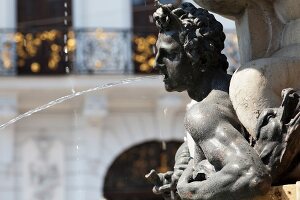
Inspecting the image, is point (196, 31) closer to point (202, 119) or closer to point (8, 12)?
point (202, 119)

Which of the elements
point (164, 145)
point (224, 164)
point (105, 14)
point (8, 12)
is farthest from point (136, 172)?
point (224, 164)

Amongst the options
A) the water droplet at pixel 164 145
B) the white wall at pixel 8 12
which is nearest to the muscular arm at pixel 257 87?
the water droplet at pixel 164 145

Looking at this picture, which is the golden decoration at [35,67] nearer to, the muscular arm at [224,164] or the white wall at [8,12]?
the white wall at [8,12]

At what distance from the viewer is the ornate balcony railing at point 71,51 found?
719 inches

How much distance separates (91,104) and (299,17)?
14745 mm

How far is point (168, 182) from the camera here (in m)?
3.59

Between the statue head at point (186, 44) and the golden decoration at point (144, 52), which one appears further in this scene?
the golden decoration at point (144, 52)

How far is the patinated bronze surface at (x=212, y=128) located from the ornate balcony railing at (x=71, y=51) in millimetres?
14648

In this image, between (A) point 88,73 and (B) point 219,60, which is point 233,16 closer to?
(B) point 219,60

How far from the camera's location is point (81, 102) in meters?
18.4

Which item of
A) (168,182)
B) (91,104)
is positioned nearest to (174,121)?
(91,104)

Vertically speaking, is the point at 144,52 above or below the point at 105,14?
below

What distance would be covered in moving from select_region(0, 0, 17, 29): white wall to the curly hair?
1537 cm

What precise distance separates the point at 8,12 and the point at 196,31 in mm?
15579
